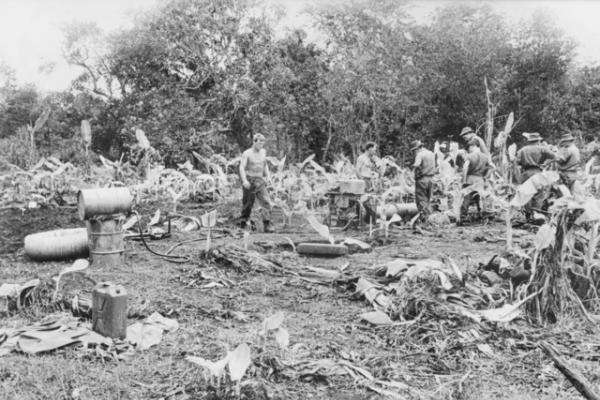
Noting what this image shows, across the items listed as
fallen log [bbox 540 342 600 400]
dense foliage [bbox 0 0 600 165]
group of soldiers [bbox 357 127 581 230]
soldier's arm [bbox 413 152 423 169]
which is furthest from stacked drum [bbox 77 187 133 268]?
dense foliage [bbox 0 0 600 165]

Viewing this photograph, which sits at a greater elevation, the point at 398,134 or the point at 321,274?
the point at 398,134

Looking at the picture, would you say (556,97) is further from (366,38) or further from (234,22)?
(234,22)

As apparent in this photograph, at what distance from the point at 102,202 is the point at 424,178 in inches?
209

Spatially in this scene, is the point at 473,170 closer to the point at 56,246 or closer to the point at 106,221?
the point at 106,221

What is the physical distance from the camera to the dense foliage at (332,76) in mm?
18562

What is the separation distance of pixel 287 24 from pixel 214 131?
4901mm

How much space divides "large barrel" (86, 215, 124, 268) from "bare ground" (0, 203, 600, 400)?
10.3 inches

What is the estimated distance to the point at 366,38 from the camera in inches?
818

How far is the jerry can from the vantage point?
3.55m

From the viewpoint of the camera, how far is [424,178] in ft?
30.2

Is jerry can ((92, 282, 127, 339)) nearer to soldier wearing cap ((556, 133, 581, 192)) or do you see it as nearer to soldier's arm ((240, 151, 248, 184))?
soldier's arm ((240, 151, 248, 184))

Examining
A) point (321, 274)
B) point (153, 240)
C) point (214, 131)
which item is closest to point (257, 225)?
point (153, 240)

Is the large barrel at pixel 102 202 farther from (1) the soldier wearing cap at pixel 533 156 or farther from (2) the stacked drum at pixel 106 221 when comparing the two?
(1) the soldier wearing cap at pixel 533 156

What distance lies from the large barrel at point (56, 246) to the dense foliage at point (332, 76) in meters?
12.1
